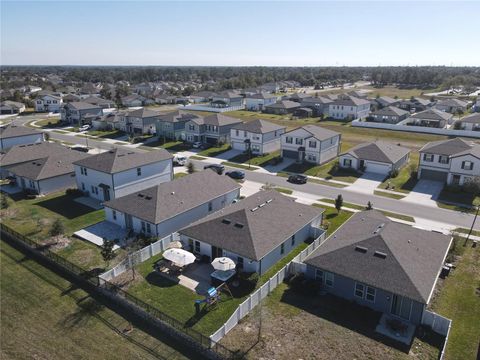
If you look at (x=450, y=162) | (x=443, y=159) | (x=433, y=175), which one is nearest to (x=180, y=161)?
(x=433, y=175)

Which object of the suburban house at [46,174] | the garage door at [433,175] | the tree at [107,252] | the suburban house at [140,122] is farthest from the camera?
the suburban house at [140,122]

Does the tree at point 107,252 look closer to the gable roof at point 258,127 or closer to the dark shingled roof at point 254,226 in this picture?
the dark shingled roof at point 254,226

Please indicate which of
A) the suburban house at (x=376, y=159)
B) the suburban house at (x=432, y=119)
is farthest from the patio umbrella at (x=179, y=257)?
the suburban house at (x=432, y=119)

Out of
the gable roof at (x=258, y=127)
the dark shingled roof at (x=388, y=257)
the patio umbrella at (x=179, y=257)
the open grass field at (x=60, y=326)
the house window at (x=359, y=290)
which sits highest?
the gable roof at (x=258, y=127)

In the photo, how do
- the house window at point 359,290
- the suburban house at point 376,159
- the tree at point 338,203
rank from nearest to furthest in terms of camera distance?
1. the house window at point 359,290
2. the tree at point 338,203
3. the suburban house at point 376,159

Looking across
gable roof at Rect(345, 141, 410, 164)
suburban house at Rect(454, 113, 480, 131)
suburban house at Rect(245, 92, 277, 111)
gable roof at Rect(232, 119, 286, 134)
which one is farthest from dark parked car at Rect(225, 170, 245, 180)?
suburban house at Rect(245, 92, 277, 111)

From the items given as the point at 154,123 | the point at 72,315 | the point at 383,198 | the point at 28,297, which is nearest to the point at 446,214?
the point at 383,198
